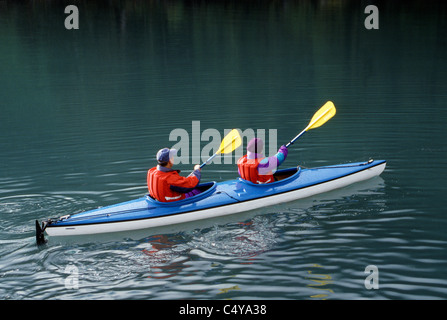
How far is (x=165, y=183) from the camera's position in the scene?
8586 mm

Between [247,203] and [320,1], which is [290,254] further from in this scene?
[320,1]

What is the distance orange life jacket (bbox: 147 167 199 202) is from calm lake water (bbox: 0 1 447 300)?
63cm

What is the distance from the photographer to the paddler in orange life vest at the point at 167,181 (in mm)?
8516

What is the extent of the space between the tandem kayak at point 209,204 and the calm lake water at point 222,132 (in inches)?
8.5

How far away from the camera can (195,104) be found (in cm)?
1825

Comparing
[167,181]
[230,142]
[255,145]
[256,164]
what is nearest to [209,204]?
[167,181]

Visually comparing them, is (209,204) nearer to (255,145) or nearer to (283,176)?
(255,145)

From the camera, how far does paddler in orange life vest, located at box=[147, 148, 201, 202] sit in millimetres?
8516

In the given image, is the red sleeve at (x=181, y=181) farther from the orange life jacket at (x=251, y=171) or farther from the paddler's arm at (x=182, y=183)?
the orange life jacket at (x=251, y=171)

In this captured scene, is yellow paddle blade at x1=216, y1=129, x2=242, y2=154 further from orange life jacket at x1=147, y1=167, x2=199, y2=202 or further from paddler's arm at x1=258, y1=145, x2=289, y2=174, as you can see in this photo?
orange life jacket at x1=147, y1=167, x2=199, y2=202

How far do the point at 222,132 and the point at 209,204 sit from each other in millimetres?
6085

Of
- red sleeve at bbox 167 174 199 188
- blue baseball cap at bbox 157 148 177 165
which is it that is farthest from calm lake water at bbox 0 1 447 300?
blue baseball cap at bbox 157 148 177 165

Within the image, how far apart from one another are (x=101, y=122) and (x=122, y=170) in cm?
484

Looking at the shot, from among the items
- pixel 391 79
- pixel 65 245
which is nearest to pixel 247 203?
pixel 65 245
